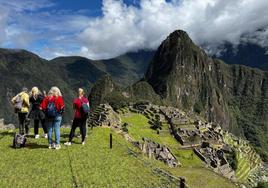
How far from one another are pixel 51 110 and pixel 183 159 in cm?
4790

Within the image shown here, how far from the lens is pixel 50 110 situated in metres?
19.1

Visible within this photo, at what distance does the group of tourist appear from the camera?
758 inches

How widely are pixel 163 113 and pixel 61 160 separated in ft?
314

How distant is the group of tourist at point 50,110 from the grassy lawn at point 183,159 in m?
6.17

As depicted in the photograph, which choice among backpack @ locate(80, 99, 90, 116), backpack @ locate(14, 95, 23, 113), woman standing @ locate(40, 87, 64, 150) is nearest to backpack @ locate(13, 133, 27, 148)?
woman standing @ locate(40, 87, 64, 150)

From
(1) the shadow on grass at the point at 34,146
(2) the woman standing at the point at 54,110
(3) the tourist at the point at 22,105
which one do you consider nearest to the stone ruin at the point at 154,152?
(1) the shadow on grass at the point at 34,146

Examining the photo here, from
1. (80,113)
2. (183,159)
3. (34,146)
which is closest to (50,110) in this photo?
(80,113)

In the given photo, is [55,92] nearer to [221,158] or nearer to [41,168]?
[41,168]

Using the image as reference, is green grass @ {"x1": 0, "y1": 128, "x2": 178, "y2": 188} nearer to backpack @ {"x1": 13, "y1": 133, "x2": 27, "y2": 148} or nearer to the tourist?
backpack @ {"x1": 13, "y1": 133, "x2": 27, "y2": 148}

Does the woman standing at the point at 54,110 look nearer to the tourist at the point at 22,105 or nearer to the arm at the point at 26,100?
the arm at the point at 26,100

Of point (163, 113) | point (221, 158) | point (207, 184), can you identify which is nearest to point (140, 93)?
point (163, 113)

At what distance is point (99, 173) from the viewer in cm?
1594

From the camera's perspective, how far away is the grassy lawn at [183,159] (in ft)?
74.2

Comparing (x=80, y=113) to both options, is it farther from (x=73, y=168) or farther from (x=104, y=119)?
(x=104, y=119)
